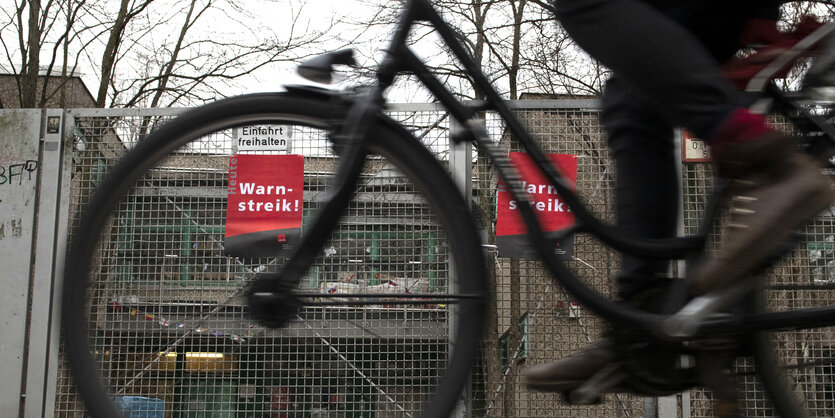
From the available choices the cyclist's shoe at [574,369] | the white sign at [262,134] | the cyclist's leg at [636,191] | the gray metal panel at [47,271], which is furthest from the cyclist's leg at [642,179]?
the gray metal panel at [47,271]

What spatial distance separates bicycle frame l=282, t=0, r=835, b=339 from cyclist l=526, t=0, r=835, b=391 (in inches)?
2.4

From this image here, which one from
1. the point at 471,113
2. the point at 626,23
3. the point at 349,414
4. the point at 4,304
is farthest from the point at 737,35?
the point at 4,304

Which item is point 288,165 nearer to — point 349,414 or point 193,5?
point 349,414

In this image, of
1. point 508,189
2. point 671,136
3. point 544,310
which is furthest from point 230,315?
point 544,310

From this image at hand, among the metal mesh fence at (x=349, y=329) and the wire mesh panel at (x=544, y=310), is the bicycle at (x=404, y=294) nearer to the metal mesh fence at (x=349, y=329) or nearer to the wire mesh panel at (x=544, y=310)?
the metal mesh fence at (x=349, y=329)

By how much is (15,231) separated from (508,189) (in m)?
Result: 4.35

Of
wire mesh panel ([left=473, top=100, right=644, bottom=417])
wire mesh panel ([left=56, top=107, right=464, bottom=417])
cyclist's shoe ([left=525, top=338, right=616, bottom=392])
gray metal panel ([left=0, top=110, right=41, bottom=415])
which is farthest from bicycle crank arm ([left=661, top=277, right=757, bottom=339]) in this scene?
gray metal panel ([left=0, top=110, right=41, bottom=415])

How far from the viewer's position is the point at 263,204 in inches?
189

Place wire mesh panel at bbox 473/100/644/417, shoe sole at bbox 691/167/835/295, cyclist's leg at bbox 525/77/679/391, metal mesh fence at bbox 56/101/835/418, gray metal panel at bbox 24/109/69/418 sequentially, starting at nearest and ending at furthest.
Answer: shoe sole at bbox 691/167/835/295 → cyclist's leg at bbox 525/77/679/391 → metal mesh fence at bbox 56/101/835/418 → gray metal panel at bbox 24/109/69/418 → wire mesh panel at bbox 473/100/644/417

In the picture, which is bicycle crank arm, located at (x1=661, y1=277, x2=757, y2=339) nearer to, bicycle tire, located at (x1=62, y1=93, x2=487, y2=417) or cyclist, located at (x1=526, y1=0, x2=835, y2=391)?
cyclist, located at (x1=526, y1=0, x2=835, y2=391)

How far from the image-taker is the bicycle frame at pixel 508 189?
124 cm

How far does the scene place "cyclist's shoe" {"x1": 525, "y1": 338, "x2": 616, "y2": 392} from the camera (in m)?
1.30

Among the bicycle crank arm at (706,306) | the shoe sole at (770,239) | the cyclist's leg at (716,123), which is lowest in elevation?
the bicycle crank arm at (706,306)

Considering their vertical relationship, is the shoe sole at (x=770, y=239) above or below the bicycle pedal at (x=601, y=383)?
above
